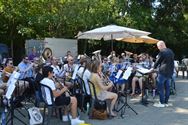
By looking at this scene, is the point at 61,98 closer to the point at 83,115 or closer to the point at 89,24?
Result: the point at 83,115

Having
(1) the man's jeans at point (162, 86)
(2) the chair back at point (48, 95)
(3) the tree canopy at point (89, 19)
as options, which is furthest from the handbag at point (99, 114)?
(3) the tree canopy at point (89, 19)

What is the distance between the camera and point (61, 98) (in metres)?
8.51

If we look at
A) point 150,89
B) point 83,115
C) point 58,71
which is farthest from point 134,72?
point 83,115

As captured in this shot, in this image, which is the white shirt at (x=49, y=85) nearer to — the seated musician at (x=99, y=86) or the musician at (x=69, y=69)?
the seated musician at (x=99, y=86)

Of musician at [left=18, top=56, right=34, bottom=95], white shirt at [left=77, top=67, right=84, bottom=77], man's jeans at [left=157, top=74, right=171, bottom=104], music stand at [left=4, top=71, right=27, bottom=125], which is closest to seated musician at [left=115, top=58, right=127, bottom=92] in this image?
man's jeans at [left=157, top=74, right=171, bottom=104]

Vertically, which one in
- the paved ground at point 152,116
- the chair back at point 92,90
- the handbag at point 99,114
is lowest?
the paved ground at point 152,116

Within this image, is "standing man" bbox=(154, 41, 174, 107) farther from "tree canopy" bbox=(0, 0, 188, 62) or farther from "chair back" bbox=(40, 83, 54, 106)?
"tree canopy" bbox=(0, 0, 188, 62)

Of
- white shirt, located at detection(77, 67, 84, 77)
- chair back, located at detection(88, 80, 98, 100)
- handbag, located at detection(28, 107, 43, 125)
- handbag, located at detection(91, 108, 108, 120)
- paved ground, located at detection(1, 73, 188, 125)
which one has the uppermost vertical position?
white shirt, located at detection(77, 67, 84, 77)

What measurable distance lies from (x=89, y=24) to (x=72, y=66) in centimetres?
1143

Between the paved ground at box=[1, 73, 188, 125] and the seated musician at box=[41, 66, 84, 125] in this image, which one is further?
the paved ground at box=[1, 73, 188, 125]

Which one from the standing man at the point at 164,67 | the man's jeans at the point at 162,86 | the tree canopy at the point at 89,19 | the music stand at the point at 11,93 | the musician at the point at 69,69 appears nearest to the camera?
the music stand at the point at 11,93

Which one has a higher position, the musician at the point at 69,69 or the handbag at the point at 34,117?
the musician at the point at 69,69

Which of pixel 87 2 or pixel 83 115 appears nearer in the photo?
pixel 83 115

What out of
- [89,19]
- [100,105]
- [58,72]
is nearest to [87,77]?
[100,105]
